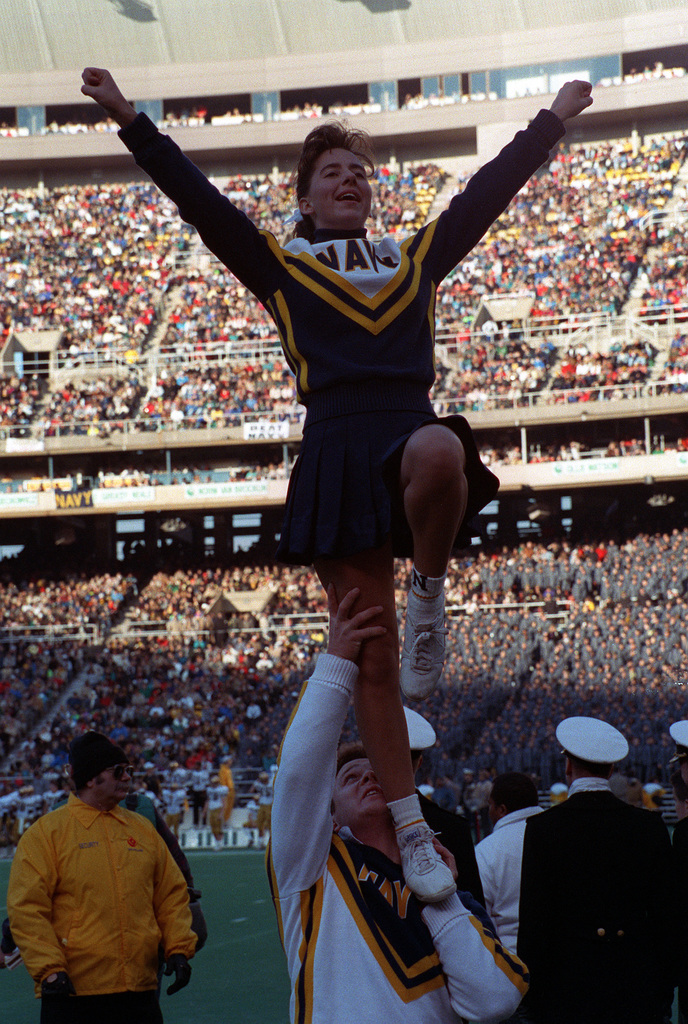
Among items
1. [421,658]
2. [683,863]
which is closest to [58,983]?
[421,658]

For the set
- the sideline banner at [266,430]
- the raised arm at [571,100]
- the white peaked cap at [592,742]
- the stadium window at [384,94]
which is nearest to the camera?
the raised arm at [571,100]

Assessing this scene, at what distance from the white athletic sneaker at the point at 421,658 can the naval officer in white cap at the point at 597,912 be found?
3.37 ft

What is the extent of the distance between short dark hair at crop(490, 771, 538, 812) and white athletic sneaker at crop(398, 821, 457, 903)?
7.37 feet

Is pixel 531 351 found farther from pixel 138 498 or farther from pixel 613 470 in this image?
pixel 138 498

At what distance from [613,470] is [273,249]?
962 inches

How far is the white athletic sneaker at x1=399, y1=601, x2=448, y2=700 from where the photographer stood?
8.71ft

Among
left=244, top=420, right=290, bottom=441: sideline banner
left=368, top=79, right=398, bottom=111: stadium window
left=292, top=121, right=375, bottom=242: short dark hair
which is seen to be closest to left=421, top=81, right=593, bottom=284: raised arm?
left=292, top=121, right=375, bottom=242: short dark hair

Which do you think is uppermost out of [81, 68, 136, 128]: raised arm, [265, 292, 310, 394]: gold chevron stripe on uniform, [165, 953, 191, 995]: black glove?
[81, 68, 136, 128]: raised arm

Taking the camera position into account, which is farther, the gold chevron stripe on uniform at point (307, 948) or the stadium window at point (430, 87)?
the stadium window at point (430, 87)

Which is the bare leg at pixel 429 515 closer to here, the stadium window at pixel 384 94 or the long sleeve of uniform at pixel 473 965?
the long sleeve of uniform at pixel 473 965

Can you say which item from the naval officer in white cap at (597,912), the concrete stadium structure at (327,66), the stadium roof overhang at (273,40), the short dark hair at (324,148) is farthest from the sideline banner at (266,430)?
the short dark hair at (324,148)

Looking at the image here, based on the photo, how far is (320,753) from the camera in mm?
2109

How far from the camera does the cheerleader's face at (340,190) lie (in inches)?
113

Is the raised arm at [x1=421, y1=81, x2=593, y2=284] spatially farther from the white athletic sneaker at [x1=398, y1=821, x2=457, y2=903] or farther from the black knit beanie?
the black knit beanie
